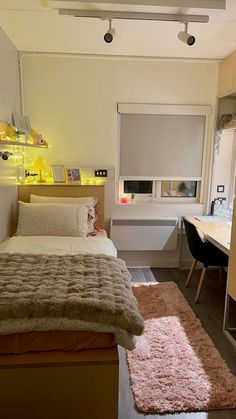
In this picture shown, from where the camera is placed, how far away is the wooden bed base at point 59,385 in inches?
Answer: 60.4

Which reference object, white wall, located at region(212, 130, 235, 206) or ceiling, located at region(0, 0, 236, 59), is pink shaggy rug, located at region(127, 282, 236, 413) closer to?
white wall, located at region(212, 130, 235, 206)

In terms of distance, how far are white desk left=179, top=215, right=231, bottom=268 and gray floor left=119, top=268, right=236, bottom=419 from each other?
15.2 inches

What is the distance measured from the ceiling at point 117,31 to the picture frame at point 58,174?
1230mm

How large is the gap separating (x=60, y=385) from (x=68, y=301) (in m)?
0.41

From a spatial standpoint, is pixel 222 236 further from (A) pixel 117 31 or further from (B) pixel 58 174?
(A) pixel 117 31

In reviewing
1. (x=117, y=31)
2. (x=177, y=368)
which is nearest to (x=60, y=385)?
(x=177, y=368)

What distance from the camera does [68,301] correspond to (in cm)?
161

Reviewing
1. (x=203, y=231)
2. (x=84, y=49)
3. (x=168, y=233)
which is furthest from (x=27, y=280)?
(x=84, y=49)

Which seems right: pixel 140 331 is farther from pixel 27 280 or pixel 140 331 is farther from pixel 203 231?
pixel 203 231

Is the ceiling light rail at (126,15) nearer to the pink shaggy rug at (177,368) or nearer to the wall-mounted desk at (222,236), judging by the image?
the wall-mounted desk at (222,236)

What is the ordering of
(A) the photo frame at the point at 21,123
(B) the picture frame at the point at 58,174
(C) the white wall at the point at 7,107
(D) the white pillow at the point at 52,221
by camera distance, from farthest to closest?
(B) the picture frame at the point at 58,174 → (A) the photo frame at the point at 21,123 → (D) the white pillow at the point at 52,221 → (C) the white wall at the point at 7,107

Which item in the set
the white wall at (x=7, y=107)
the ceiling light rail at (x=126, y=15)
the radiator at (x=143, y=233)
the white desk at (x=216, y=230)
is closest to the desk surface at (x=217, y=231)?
the white desk at (x=216, y=230)

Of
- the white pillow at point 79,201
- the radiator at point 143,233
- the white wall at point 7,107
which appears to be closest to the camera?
the white wall at point 7,107

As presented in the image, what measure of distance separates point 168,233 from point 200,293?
0.80 metres
